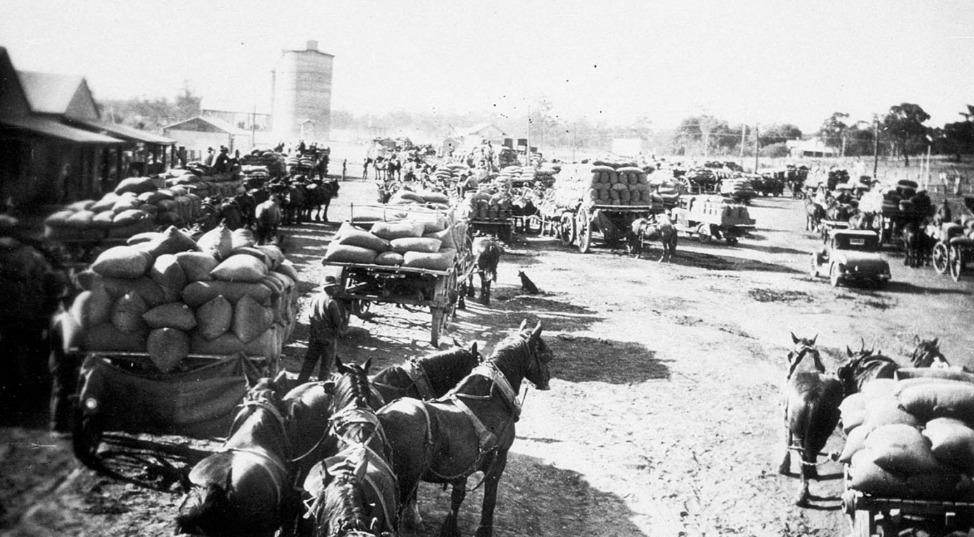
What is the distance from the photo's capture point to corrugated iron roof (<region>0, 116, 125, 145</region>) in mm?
2686

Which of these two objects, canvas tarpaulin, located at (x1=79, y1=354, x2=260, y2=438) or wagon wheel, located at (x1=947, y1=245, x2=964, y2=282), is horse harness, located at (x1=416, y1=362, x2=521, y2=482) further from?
wagon wheel, located at (x1=947, y1=245, x2=964, y2=282)

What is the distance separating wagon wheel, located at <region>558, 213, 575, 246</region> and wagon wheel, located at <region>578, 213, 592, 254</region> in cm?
67

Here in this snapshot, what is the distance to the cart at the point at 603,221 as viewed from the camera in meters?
22.2

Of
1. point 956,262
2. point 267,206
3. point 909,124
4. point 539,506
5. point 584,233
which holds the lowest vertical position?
point 539,506

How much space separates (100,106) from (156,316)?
296 centimetres

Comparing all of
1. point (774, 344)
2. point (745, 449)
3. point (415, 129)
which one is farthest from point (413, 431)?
point (415, 129)

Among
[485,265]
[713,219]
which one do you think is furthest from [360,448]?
[713,219]

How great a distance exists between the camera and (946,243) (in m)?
18.3

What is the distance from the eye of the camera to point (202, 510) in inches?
138

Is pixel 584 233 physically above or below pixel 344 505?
above

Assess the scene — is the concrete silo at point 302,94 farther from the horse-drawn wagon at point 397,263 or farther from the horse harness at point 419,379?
the horse harness at point 419,379

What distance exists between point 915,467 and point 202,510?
A: 443 cm

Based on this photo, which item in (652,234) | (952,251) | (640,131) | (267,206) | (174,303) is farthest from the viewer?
(640,131)

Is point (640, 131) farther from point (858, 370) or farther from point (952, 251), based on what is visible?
point (858, 370)
